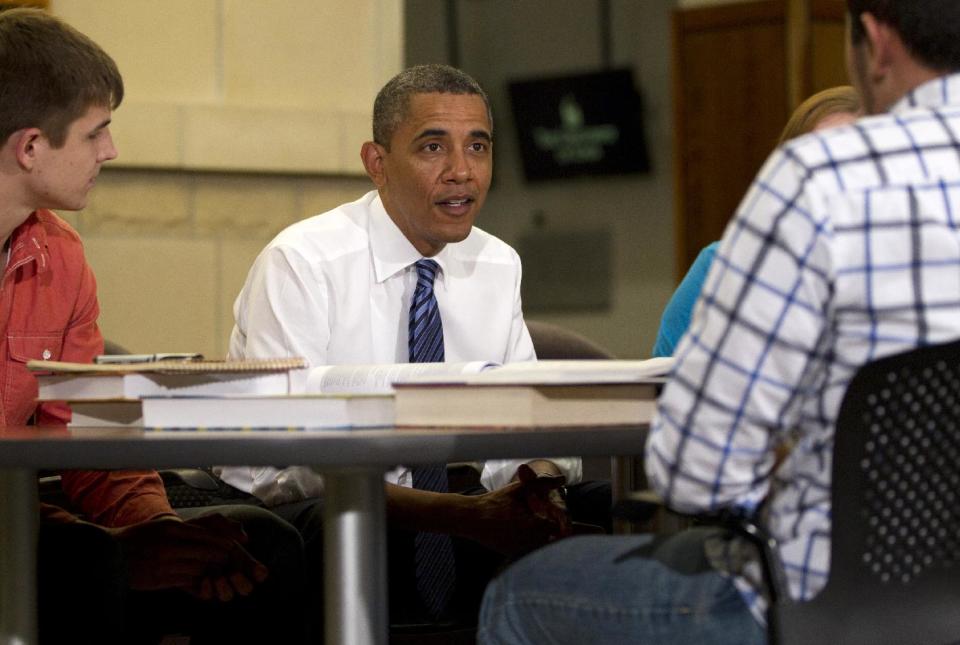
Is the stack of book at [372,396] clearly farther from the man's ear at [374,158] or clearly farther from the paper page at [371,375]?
the man's ear at [374,158]

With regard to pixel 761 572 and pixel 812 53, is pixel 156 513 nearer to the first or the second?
pixel 761 572

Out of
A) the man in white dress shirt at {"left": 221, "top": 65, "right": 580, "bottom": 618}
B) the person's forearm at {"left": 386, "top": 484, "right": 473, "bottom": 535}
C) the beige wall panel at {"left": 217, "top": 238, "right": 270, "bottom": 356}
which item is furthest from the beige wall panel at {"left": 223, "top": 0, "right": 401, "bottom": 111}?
the person's forearm at {"left": 386, "top": 484, "right": 473, "bottom": 535}

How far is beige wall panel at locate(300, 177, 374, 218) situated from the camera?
15.5 feet

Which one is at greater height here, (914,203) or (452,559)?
(914,203)

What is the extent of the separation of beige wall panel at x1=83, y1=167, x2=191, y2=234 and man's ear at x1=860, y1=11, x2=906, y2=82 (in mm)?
3543

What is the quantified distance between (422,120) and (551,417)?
150cm

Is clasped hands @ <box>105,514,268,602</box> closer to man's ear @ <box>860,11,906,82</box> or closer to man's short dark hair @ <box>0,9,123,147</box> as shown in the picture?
man's short dark hair @ <box>0,9,123,147</box>

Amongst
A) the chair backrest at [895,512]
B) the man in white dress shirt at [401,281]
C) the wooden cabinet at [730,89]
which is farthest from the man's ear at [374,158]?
the wooden cabinet at [730,89]

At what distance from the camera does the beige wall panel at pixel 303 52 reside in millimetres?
4578

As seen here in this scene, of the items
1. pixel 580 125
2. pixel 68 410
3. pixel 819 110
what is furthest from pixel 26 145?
pixel 580 125

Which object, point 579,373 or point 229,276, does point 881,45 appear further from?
point 229,276

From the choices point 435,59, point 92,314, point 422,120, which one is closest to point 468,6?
point 435,59

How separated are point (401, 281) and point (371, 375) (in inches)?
36.9

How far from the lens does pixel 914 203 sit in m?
1.08
